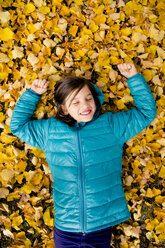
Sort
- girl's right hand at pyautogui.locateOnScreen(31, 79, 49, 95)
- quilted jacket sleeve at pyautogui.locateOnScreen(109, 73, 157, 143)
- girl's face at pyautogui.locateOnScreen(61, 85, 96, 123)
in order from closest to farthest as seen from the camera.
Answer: girl's face at pyautogui.locateOnScreen(61, 85, 96, 123) → quilted jacket sleeve at pyautogui.locateOnScreen(109, 73, 157, 143) → girl's right hand at pyautogui.locateOnScreen(31, 79, 49, 95)

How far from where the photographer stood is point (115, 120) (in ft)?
5.83

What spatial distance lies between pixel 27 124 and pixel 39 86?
34 centimetres

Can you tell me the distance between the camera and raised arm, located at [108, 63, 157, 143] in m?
1.74

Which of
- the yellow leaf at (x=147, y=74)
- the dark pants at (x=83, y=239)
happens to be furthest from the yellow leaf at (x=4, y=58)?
the dark pants at (x=83, y=239)

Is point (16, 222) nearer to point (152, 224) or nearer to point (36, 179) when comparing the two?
point (36, 179)

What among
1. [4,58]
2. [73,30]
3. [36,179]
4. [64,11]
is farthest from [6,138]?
[64,11]

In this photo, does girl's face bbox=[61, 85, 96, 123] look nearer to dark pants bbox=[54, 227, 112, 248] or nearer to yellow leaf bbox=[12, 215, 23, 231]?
A: dark pants bbox=[54, 227, 112, 248]

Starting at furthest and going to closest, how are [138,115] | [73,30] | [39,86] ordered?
1. [73,30]
2. [39,86]
3. [138,115]

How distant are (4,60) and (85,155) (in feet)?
3.65

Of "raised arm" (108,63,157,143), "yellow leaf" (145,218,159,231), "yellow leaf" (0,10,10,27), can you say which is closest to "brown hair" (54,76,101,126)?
"raised arm" (108,63,157,143)

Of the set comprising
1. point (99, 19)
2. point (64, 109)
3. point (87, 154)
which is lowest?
point (87, 154)

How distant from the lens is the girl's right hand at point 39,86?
1.85m

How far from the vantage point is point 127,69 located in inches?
72.1

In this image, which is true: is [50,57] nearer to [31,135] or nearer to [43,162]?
[31,135]
